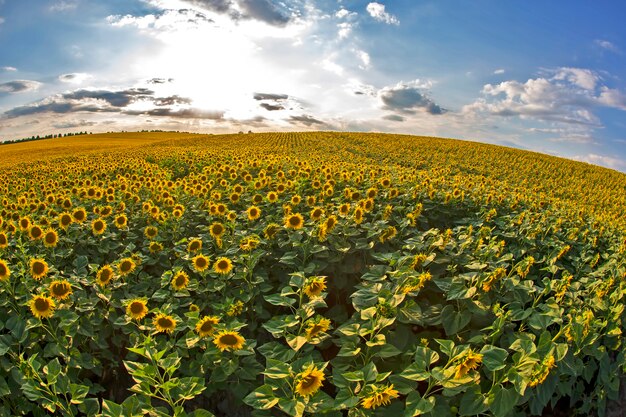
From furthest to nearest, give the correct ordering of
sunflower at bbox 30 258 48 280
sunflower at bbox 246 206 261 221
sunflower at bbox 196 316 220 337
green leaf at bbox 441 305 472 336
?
sunflower at bbox 246 206 261 221 < sunflower at bbox 30 258 48 280 < green leaf at bbox 441 305 472 336 < sunflower at bbox 196 316 220 337

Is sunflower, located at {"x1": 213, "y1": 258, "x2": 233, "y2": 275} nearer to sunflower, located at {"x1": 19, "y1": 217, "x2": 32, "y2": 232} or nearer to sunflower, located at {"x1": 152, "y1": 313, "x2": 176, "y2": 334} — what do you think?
sunflower, located at {"x1": 152, "y1": 313, "x2": 176, "y2": 334}

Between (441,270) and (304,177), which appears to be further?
(304,177)

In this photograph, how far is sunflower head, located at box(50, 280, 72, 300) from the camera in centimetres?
421

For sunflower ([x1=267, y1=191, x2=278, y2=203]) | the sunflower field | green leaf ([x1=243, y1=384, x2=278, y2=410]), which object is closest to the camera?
green leaf ([x1=243, y1=384, x2=278, y2=410])

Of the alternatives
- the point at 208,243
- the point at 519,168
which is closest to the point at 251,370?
the point at 208,243

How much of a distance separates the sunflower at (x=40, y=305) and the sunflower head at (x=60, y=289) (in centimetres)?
21

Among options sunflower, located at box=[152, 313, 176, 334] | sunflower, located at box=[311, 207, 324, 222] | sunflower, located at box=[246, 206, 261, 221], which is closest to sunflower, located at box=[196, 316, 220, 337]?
sunflower, located at box=[152, 313, 176, 334]

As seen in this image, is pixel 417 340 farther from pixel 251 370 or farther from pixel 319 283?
pixel 251 370

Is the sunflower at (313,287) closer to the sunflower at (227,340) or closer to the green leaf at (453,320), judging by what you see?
the sunflower at (227,340)

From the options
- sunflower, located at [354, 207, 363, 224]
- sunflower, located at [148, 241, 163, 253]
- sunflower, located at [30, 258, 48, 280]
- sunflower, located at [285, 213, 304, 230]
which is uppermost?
sunflower, located at [354, 207, 363, 224]

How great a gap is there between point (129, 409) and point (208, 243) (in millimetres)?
2952

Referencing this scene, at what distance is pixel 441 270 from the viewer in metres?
4.75

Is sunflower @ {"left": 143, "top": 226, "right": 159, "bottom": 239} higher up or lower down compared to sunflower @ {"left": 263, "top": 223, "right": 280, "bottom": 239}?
lower down

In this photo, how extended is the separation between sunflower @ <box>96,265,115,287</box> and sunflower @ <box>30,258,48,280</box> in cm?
66
